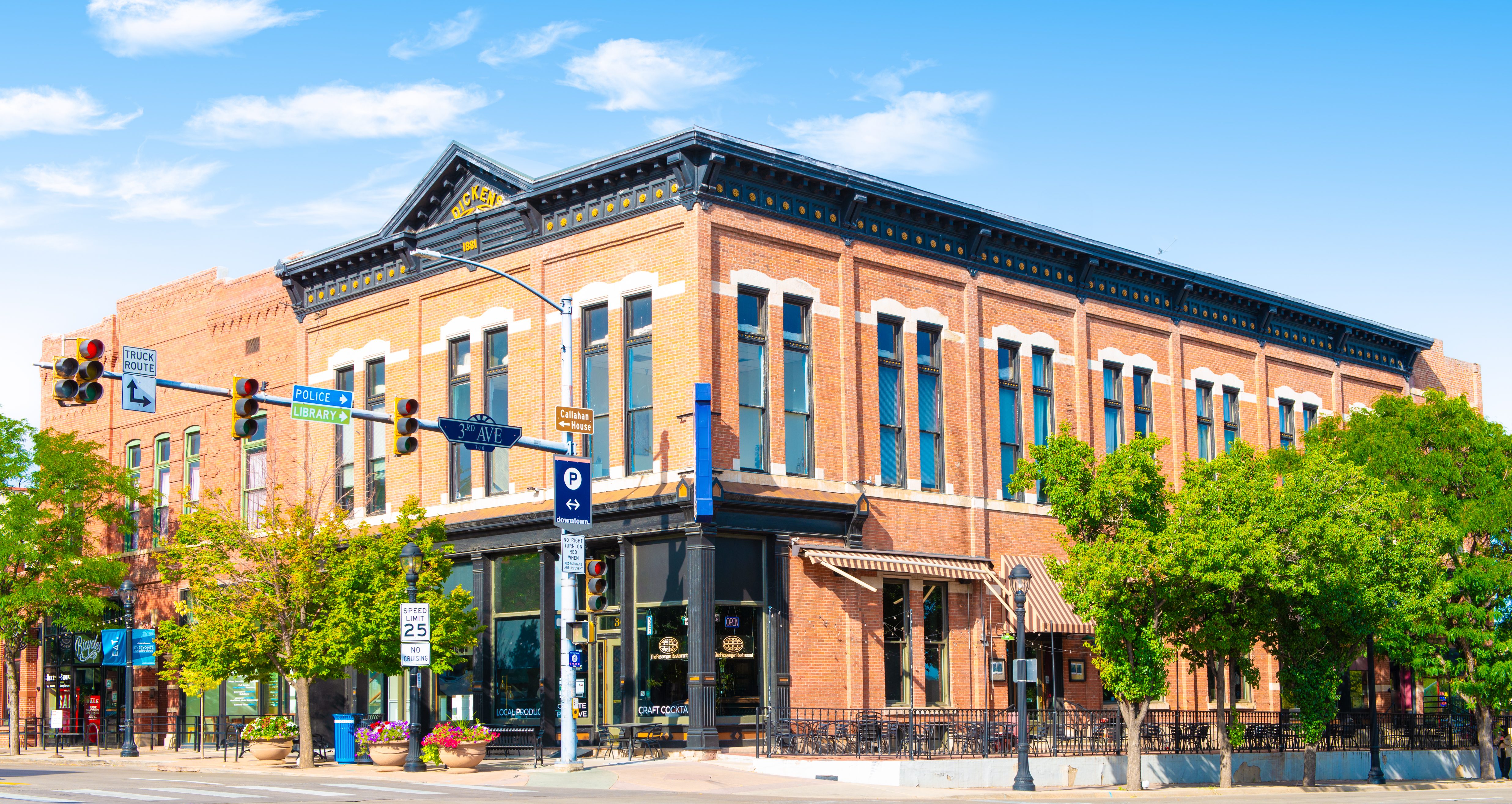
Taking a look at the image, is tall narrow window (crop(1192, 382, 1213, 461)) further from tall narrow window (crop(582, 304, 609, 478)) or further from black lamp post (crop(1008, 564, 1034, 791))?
tall narrow window (crop(582, 304, 609, 478))

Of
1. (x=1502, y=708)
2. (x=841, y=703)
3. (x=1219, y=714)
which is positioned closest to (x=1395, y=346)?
(x=1502, y=708)

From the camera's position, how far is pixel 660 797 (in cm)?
2206

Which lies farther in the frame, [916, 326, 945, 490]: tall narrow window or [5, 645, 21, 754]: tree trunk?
[5, 645, 21, 754]: tree trunk

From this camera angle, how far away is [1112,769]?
30531 millimetres

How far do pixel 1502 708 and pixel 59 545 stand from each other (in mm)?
37197

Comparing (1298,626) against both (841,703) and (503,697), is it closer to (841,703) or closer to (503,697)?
(841,703)

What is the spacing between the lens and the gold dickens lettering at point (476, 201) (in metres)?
34.8

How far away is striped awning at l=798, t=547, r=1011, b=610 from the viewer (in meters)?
30.4

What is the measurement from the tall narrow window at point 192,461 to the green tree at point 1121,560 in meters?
25.1

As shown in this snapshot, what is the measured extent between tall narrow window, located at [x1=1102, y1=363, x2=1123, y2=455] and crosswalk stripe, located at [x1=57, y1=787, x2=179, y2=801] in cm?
2446

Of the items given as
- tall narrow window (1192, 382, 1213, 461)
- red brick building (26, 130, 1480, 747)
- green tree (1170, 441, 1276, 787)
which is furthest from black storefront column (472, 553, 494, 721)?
tall narrow window (1192, 382, 1213, 461)

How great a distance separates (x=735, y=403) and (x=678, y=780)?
8013mm

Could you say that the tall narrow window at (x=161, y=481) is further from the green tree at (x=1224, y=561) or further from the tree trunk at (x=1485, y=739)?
the tree trunk at (x=1485, y=739)

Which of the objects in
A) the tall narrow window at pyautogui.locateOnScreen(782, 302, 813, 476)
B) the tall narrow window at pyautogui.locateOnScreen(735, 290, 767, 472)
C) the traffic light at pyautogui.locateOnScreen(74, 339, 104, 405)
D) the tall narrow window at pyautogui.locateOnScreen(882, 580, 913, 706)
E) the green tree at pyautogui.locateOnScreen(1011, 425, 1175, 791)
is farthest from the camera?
the tall narrow window at pyautogui.locateOnScreen(882, 580, 913, 706)
